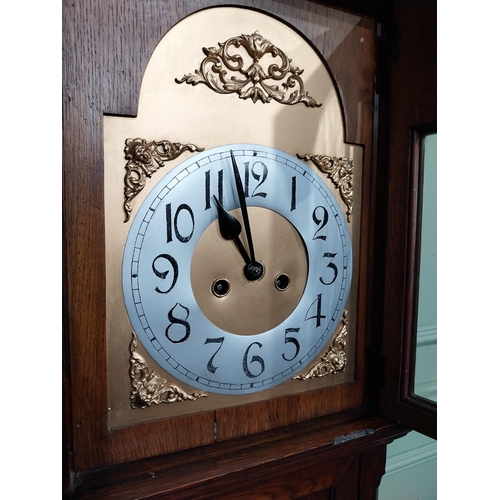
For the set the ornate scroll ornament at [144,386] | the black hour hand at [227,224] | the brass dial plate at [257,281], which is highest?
the black hour hand at [227,224]

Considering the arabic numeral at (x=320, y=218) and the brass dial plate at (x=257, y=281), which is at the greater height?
the arabic numeral at (x=320, y=218)

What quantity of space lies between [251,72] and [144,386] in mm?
523

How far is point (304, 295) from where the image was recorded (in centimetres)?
84

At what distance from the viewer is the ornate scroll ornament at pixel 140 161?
2.27ft

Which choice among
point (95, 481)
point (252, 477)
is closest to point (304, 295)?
point (252, 477)

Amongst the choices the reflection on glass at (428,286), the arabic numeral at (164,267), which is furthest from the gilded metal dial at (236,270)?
the reflection on glass at (428,286)

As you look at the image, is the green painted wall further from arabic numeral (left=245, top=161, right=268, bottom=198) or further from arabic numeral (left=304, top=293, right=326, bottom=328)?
arabic numeral (left=245, top=161, right=268, bottom=198)

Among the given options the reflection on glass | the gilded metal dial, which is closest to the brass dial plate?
the gilded metal dial

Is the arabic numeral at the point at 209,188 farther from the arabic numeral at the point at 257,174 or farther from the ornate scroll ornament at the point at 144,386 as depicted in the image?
the ornate scroll ornament at the point at 144,386

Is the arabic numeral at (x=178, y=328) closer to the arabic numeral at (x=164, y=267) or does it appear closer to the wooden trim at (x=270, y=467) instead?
the arabic numeral at (x=164, y=267)

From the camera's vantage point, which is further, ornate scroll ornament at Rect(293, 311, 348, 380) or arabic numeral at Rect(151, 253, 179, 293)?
ornate scroll ornament at Rect(293, 311, 348, 380)

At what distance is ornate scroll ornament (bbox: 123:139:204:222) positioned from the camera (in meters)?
0.69

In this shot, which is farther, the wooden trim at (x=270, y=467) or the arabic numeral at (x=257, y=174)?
the arabic numeral at (x=257, y=174)

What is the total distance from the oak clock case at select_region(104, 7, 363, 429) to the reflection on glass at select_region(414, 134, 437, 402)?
12 cm
